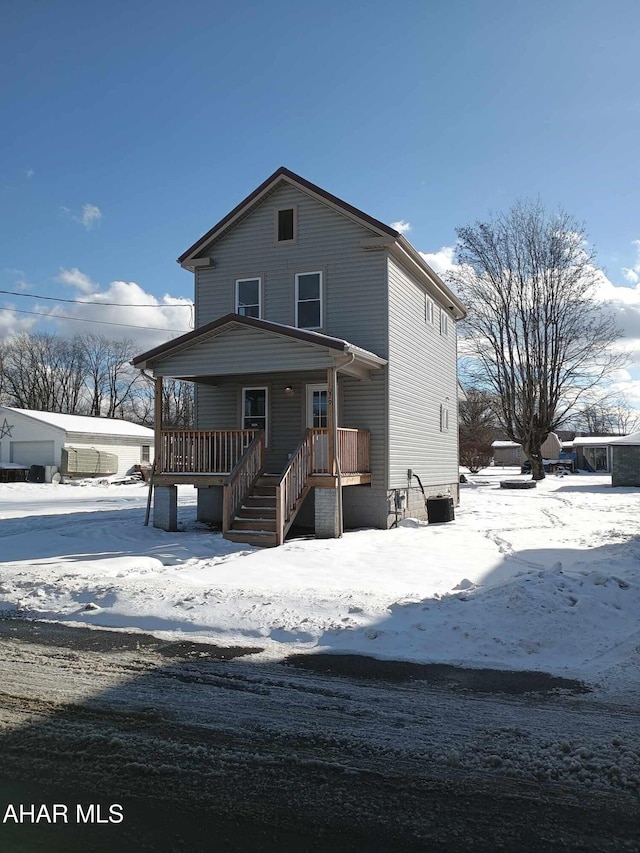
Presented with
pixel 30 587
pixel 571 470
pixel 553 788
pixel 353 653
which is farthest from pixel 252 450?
pixel 571 470

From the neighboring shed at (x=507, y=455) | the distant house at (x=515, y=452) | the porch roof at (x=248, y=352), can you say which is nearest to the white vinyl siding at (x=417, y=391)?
the porch roof at (x=248, y=352)

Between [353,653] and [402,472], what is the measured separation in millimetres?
10632

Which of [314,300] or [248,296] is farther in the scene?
[248,296]

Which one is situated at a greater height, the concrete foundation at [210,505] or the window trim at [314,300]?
the window trim at [314,300]

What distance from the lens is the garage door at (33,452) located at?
3719cm

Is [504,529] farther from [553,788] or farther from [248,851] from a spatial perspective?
[248,851]

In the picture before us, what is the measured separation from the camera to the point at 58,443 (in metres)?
37.0

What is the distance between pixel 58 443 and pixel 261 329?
87.6 feet

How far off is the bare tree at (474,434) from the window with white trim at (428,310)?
1263 inches

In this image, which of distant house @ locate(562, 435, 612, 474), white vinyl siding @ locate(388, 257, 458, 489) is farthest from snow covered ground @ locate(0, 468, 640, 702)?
distant house @ locate(562, 435, 612, 474)

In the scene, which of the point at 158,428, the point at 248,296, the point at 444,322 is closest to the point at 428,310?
the point at 444,322

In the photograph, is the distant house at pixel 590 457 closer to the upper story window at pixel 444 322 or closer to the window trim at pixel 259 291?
the upper story window at pixel 444 322

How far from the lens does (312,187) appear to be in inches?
647

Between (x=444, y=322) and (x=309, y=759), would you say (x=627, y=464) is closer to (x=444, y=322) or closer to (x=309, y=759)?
(x=444, y=322)
